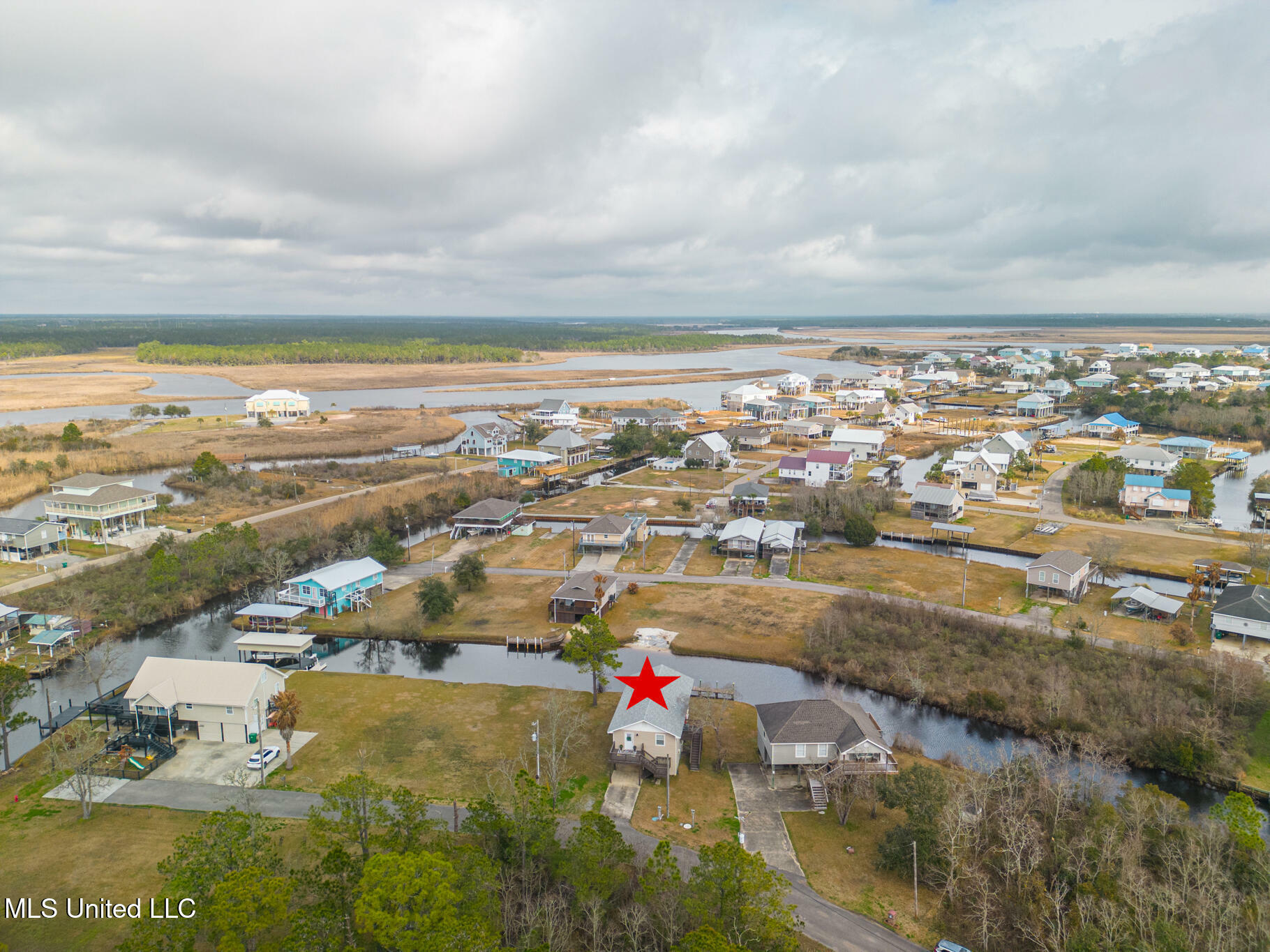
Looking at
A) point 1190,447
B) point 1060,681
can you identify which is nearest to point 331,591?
point 1060,681

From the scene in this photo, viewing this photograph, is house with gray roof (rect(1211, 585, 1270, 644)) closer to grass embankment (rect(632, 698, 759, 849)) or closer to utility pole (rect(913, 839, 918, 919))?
grass embankment (rect(632, 698, 759, 849))

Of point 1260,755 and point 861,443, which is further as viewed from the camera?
point 861,443

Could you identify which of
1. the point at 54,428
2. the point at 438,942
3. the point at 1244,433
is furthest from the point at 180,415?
the point at 1244,433

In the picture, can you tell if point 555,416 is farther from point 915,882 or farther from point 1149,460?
point 915,882

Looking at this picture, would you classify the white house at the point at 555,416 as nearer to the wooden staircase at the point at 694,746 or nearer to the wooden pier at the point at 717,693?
the wooden pier at the point at 717,693

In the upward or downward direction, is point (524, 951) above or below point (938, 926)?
above

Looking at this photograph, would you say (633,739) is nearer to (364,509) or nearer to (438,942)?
(438,942)
